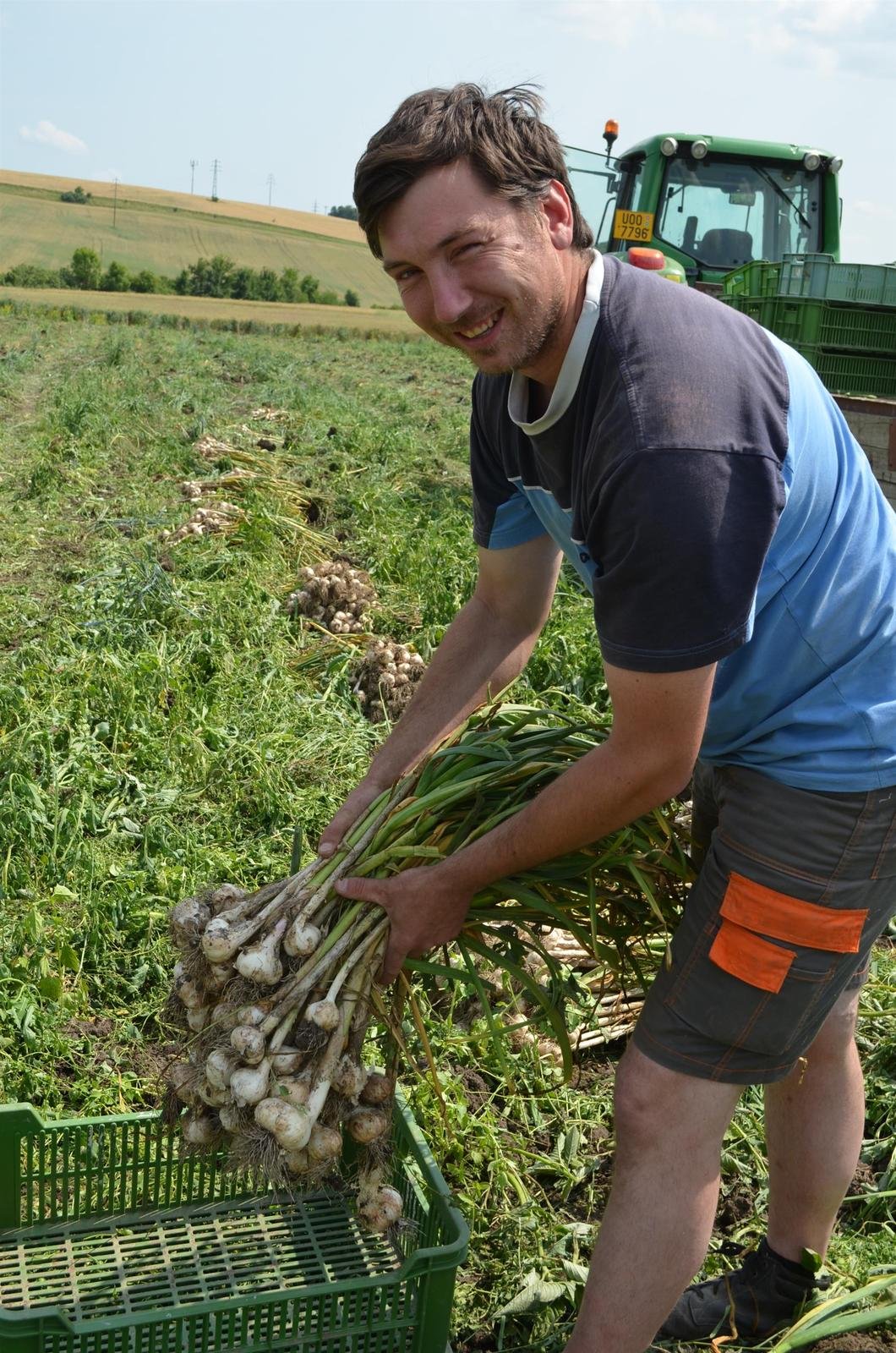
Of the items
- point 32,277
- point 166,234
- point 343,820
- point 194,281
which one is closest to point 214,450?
point 343,820

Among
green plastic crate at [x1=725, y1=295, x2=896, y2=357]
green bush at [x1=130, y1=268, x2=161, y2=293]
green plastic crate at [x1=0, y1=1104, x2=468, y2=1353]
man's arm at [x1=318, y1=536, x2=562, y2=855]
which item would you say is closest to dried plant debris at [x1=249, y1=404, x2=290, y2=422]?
green plastic crate at [x1=725, y1=295, x2=896, y2=357]

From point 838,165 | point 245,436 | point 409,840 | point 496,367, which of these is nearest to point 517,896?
point 409,840

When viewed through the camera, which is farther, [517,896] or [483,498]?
[483,498]

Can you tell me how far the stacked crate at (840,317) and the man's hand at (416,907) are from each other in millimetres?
5884

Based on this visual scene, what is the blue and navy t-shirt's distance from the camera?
59.7 inches

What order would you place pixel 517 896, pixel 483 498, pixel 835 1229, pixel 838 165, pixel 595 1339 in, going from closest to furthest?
pixel 595 1339
pixel 517 896
pixel 483 498
pixel 835 1229
pixel 838 165

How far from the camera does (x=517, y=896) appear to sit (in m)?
2.01

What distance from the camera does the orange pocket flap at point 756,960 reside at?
1776 mm

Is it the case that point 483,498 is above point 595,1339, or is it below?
above

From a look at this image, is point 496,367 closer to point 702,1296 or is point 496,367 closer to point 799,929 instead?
point 799,929

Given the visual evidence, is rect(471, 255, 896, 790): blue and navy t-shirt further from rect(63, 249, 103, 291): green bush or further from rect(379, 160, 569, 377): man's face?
rect(63, 249, 103, 291): green bush

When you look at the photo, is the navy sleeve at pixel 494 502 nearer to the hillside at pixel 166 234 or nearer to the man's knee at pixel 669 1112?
the man's knee at pixel 669 1112

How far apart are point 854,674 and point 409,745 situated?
33.4 inches

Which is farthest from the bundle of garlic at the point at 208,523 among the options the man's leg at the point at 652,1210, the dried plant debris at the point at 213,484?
the man's leg at the point at 652,1210
